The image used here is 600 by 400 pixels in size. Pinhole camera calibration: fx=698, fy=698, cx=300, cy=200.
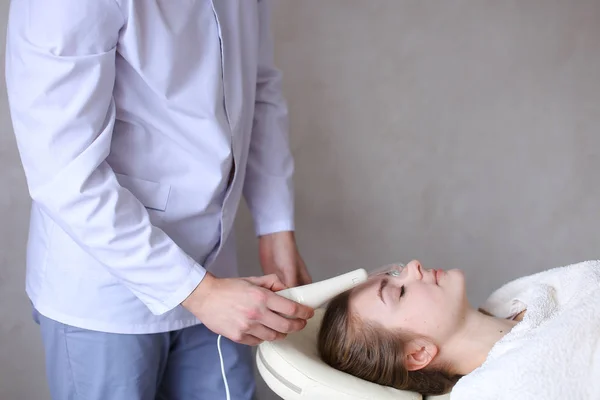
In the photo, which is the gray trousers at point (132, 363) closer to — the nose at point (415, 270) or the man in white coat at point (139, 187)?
the man in white coat at point (139, 187)

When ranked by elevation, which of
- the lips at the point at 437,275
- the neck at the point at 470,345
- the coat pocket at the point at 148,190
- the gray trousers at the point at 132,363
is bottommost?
the gray trousers at the point at 132,363

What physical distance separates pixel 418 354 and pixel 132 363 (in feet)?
1.84

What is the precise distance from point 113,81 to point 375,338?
71cm

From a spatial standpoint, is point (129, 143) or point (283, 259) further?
point (283, 259)

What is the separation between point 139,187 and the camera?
1.28 meters

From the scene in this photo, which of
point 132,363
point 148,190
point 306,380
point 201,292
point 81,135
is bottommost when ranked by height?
point 132,363

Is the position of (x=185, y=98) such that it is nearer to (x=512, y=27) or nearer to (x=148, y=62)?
(x=148, y=62)

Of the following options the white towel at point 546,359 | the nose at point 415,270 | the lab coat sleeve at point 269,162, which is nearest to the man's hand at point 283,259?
the lab coat sleeve at point 269,162

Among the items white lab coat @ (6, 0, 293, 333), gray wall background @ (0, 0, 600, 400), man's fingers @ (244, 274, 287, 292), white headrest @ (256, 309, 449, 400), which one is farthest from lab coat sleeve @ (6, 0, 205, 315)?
gray wall background @ (0, 0, 600, 400)

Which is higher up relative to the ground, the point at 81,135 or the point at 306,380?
the point at 81,135

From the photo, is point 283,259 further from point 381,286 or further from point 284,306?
point 284,306

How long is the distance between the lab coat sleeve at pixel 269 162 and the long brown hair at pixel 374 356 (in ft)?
0.91

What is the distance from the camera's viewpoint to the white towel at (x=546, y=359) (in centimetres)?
113

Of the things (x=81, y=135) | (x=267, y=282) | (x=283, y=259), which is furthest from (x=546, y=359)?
(x=81, y=135)
